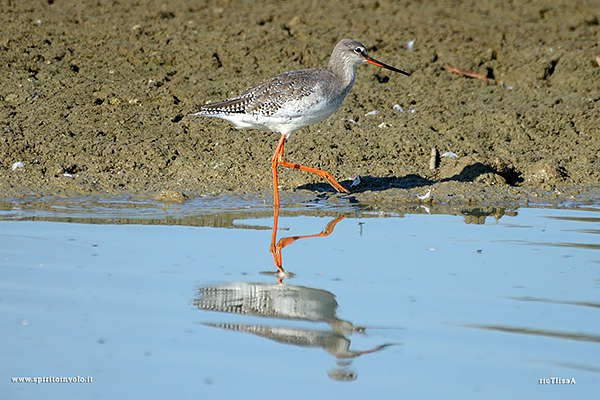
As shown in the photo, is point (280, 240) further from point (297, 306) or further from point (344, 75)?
point (344, 75)

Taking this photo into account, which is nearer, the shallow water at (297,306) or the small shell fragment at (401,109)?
the shallow water at (297,306)

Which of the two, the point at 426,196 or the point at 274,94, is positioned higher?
the point at 274,94

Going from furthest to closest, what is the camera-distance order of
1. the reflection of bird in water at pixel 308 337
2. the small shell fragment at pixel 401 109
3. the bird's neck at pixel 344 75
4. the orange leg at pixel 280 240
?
the small shell fragment at pixel 401 109, the bird's neck at pixel 344 75, the orange leg at pixel 280 240, the reflection of bird in water at pixel 308 337

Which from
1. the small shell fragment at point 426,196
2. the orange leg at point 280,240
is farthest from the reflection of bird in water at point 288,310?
the small shell fragment at point 426,196

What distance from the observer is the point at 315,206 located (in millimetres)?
6461

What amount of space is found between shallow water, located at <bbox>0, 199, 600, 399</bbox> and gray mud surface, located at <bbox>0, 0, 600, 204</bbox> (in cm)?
124

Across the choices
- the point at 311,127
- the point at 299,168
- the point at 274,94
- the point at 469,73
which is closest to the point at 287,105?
the point at 274,94

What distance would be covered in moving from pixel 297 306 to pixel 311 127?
14.6 ft

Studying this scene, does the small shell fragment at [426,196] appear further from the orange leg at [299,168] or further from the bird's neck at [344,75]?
the bird's neck at [344,75]

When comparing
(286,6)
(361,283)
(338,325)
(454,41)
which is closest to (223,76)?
(286,6)

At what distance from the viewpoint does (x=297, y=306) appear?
3812 mm

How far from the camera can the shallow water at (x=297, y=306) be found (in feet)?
9.78

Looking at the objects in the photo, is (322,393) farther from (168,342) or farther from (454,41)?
(454,41)

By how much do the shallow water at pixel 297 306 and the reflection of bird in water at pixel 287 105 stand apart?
4.03 ft
